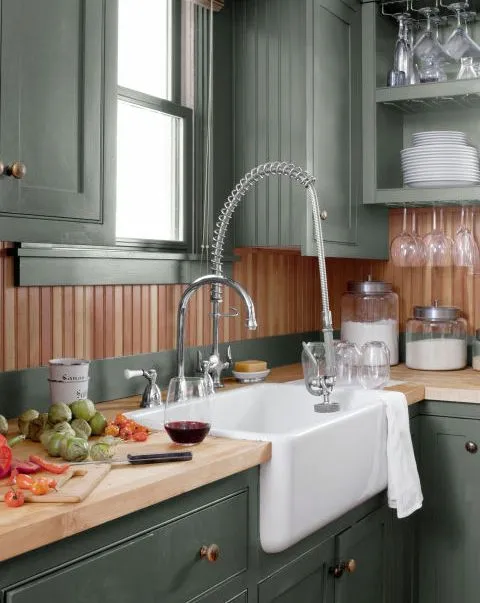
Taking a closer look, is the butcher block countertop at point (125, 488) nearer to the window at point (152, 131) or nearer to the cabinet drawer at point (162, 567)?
the cabinet drawer at point (162, 567)

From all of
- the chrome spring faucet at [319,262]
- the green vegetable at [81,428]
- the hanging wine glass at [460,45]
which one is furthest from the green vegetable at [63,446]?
the hanging wine glass at [460,45]

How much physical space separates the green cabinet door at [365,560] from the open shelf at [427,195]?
117cm

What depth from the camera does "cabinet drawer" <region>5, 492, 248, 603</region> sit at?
4.33ft

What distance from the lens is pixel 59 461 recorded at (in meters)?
1.63

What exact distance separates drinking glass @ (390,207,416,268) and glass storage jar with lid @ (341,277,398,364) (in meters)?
0.11

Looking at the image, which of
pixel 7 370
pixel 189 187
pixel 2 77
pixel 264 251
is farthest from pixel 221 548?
pixel 264 251

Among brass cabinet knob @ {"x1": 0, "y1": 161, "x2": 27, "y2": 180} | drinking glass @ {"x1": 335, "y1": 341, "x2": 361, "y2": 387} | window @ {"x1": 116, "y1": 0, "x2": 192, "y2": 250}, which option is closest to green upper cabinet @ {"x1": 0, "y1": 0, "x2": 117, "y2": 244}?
brass cabinet knob @ {"x1": 0, "y1": 161, "x2": 27, "y2": 180}

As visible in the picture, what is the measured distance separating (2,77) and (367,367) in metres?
1.54

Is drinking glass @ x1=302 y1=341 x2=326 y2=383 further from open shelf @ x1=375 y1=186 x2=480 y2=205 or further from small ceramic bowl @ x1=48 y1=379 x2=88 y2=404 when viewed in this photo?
open shelf @ x1=375 y1=186 x2=480 y2=205

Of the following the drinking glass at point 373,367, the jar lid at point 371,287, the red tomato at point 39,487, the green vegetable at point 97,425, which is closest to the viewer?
the red tomato at point 39,487

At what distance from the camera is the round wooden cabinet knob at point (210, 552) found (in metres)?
1.65

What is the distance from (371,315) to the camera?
339 centimetres

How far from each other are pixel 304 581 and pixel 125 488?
32.1 inches

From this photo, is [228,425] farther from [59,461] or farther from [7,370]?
[59,461]
